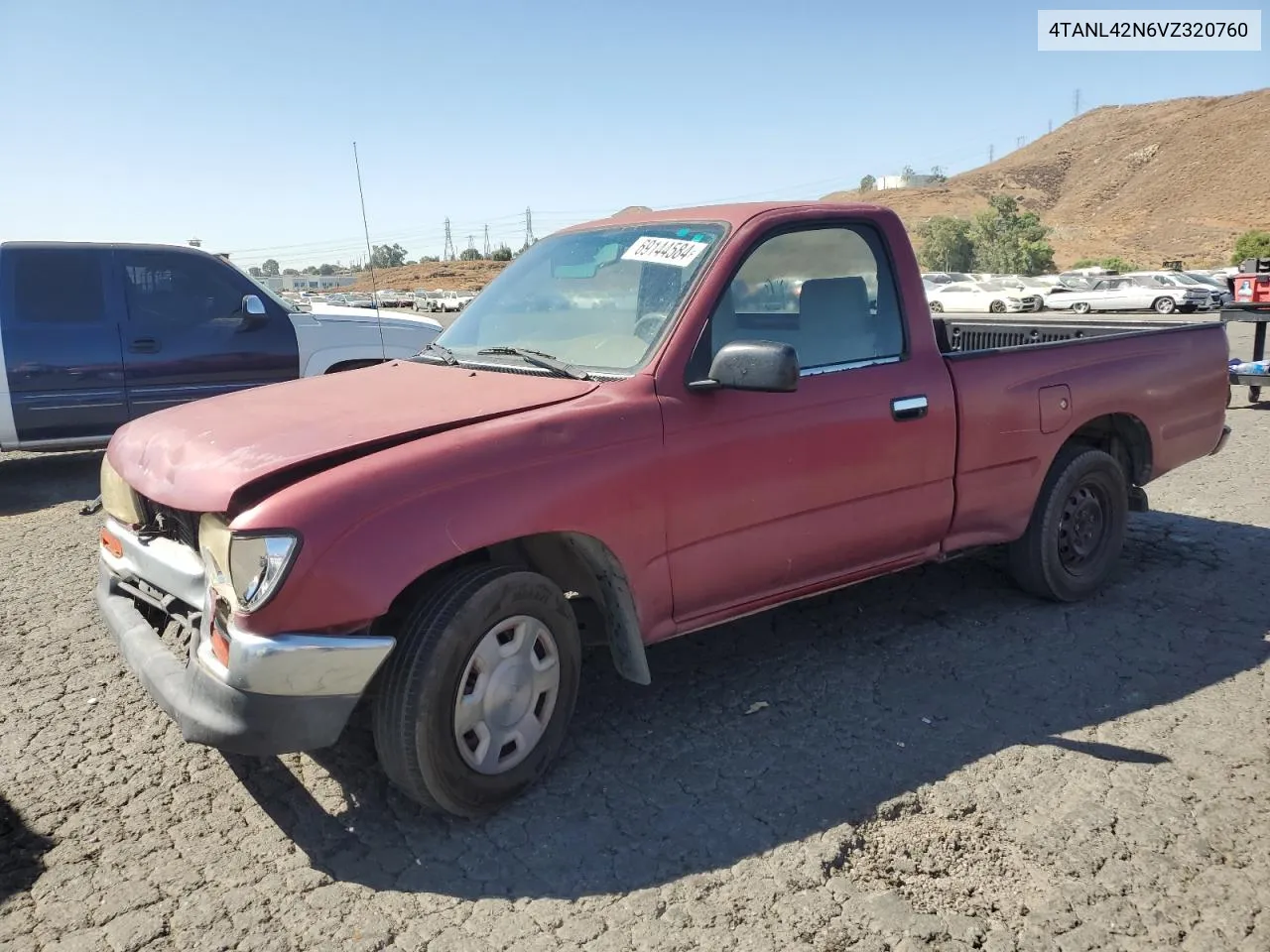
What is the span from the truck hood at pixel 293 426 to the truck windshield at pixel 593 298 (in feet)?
0.69

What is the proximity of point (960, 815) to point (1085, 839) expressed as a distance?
1.17ft

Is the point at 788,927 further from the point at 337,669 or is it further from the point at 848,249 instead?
the point at 848,249

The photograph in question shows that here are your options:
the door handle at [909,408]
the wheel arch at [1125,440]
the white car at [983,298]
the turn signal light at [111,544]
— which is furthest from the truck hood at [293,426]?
the white car at [983,298]

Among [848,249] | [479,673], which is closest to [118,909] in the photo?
[479,673]

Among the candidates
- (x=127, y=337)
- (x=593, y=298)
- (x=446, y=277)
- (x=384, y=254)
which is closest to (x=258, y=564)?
(x=593, y=298)

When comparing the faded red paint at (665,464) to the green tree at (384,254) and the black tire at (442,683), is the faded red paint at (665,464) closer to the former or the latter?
the black tire at (442,683)

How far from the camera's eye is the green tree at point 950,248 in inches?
2694

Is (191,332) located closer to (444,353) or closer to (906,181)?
(444,353)

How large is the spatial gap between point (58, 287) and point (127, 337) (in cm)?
64

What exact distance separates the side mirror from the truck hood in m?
0.47

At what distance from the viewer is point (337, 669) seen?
264cm

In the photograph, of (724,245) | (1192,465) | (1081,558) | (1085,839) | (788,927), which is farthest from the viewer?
(1192,465)

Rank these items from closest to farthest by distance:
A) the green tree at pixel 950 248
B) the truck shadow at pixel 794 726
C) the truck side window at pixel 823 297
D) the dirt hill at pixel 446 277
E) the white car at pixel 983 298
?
the truck shadow at pixel 794 726
the truck side window at pixel 823 297
the white car at pixel 983 298
the dirt hill at pixel 446 277
the green tree at pixel 950 248

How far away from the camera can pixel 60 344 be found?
763 centimetres
